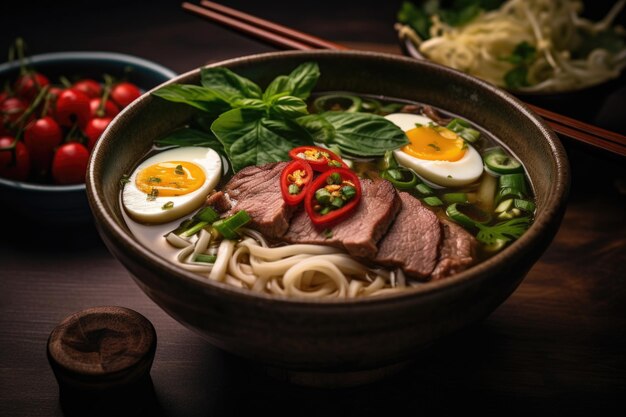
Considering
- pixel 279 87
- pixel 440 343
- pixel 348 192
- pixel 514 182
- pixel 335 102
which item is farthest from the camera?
pixel 335 102

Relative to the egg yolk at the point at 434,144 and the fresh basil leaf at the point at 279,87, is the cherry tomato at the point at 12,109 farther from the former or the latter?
the egg yolk at the point at 434,144

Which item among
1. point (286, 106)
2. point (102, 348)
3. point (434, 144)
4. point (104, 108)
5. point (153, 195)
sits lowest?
point (102, 348)

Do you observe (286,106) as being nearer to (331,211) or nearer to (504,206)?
(331,211)

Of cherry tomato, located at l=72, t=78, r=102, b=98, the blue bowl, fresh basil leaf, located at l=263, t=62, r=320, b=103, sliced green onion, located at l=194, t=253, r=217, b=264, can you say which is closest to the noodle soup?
sliced green onion, located at l=194, t=253, r=217, b=264

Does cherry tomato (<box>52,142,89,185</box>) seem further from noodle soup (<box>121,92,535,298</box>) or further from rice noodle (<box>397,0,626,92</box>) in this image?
rice noodle (<box>397,0,626,92</box>)

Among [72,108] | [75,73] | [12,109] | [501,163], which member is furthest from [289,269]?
[75,73]

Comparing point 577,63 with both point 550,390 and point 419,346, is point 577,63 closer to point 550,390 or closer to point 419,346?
point 550,390

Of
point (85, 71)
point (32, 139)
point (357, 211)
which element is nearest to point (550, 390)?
point (357, 211)

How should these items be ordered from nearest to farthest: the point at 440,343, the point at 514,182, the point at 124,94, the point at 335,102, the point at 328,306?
1. the point at 328,306
2. the point at 440,343
3. the point at 514,182
4. the point at 335,102
5. the point at 124,94
